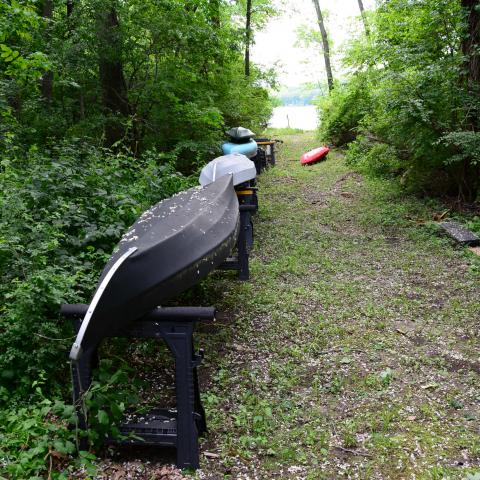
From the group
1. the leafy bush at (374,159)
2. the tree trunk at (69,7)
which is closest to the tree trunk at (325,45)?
the leafy bush at (374,159)

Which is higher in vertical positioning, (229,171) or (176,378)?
(229,171)

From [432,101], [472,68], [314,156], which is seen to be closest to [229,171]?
[432,101]

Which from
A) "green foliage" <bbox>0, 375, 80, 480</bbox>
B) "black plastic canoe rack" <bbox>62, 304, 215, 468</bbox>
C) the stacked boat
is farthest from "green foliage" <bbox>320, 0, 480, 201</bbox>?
"green foliage" <bbox>0, 375, 80, 480</bbox>

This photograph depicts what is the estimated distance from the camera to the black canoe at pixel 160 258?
2.70m

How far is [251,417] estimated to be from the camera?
10.7 feet

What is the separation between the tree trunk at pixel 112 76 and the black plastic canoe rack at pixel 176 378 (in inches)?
237

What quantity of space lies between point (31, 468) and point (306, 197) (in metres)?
8.16

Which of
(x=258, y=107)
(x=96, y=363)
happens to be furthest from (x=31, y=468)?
(x=258, y=107)

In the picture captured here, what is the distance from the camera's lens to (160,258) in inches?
128

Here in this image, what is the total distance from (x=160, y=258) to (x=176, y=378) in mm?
887

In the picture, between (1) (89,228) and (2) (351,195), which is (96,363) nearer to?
(1) (89,228)

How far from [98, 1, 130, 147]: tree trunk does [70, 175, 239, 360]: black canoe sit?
4.19 m

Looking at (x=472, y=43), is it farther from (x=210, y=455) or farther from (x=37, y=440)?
(x=37, y=440)

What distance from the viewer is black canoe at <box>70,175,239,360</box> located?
A: 2.70 meters
